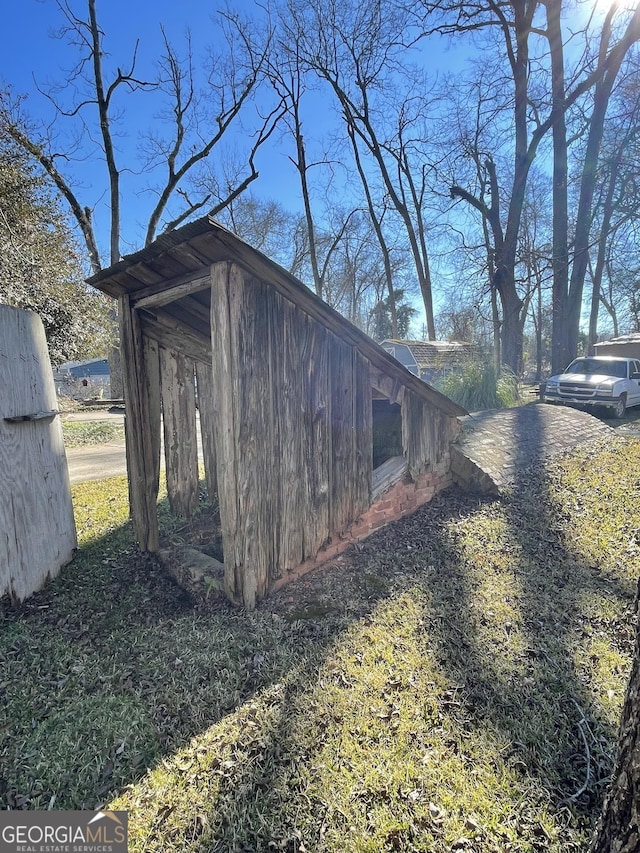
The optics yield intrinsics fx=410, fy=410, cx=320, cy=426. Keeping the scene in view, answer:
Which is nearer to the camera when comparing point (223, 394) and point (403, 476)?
point (223, 394)

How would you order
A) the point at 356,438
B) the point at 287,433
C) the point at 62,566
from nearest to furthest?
the point at 287,433 < the point at 62,566 < the point at 356,438

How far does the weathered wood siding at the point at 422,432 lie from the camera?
15.3 ft

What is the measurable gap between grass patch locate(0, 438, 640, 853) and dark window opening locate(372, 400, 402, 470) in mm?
1724

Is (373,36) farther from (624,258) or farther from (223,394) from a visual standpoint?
(223,394)

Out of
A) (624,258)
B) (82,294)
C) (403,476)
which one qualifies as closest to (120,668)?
(403,476)

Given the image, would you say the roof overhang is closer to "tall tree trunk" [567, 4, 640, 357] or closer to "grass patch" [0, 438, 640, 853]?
"grass patch" [0, 438, 640, 853]

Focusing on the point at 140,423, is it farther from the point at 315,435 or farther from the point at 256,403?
the point at 315,435

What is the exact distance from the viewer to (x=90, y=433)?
10.7 meters

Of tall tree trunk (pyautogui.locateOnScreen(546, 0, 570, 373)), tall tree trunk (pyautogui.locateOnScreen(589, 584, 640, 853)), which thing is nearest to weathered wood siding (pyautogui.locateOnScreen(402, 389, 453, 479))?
tall tree trunk (pyautogui.locateOnScreen(589, 584, 640, 853))

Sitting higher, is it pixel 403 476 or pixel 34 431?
pixel 34 431

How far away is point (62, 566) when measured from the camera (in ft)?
12.0

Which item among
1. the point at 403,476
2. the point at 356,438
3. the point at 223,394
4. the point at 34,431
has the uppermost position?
the point at 223,394

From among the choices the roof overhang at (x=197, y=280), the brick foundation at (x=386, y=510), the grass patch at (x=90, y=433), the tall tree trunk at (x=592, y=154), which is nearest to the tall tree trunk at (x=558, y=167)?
the tall tree trunk at (x=592, y=154)

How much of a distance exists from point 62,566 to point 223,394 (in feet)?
7.70
